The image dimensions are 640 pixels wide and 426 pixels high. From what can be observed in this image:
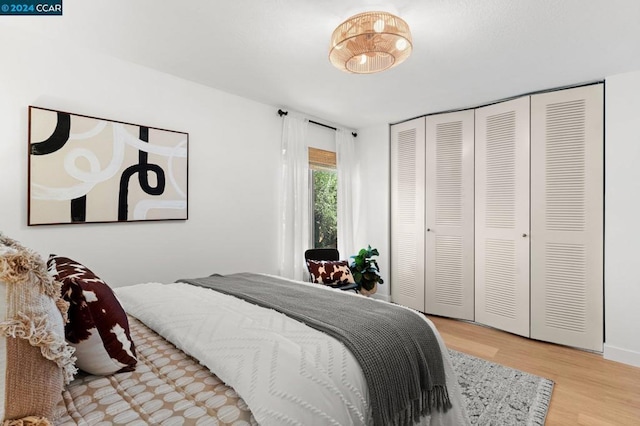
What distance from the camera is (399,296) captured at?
14.3 feet

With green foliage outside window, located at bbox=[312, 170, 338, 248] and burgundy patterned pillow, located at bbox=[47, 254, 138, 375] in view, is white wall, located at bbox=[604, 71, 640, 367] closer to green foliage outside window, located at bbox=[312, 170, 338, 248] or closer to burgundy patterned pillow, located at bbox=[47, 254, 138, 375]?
green foliage outside window, located at bbox=[312, 170, 338, 248]

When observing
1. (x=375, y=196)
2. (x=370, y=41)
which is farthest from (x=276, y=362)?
(x=375, y=196)

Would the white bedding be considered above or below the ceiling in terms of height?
below

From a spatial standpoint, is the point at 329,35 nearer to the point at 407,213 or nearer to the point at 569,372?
the point at 407,213

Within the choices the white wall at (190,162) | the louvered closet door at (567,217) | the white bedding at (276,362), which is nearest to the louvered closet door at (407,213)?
the louvered closet door at (567,217)

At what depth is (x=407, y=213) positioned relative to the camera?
429 centimetres

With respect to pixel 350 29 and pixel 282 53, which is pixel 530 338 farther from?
pixel 282 53

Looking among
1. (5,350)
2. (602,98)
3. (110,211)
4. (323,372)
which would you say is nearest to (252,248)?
(110,211)

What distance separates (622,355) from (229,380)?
3422 millimetres

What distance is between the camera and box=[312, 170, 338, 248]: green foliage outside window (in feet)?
14.1

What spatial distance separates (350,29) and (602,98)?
102 inches

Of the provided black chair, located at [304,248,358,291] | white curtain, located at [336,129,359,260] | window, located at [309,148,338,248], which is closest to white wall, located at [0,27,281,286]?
black chair, located at [304,248,358,291]

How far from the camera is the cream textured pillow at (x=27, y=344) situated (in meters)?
0.75

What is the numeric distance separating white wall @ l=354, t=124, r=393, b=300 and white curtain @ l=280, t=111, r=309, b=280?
1071mm
